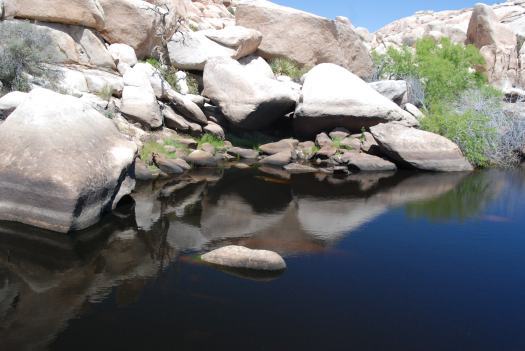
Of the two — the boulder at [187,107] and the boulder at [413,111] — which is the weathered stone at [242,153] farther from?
the boulder at [413,111]

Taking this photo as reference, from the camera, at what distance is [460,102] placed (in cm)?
2488

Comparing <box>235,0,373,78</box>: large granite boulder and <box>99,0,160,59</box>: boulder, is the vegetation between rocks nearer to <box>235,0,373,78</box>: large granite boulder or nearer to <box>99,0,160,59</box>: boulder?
<box>235,0,373,78</box>: large granite boulder

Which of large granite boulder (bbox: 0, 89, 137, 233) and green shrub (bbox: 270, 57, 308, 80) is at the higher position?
green shrub (bbox: 270, 57, 308, 80)

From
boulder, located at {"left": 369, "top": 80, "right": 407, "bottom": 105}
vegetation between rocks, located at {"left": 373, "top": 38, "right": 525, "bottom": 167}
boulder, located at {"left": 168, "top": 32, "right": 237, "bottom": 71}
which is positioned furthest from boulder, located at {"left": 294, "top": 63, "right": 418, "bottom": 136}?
boulder, located at {"left": 168, "top": 32, "right": 237, "bottom": 71}

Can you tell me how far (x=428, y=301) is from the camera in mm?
7594

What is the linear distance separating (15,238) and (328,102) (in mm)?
14041

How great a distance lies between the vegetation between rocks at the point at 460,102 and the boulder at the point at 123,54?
12486 millimetres

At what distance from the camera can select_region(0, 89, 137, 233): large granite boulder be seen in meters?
9.32

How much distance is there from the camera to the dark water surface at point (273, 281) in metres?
6.38

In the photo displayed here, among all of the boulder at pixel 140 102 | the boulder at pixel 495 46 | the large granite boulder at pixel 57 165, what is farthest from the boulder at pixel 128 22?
the boulder at pixel 495 46

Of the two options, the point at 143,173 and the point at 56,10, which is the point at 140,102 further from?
the point at 56,10

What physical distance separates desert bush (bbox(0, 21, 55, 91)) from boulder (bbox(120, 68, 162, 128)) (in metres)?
2.72

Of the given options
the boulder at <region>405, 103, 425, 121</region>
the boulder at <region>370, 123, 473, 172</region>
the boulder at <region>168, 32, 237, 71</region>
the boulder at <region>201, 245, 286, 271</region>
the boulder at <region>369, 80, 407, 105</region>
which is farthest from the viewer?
the boulder at <region>369, 80, 407, 105</region>

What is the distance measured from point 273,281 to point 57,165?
465 cm
